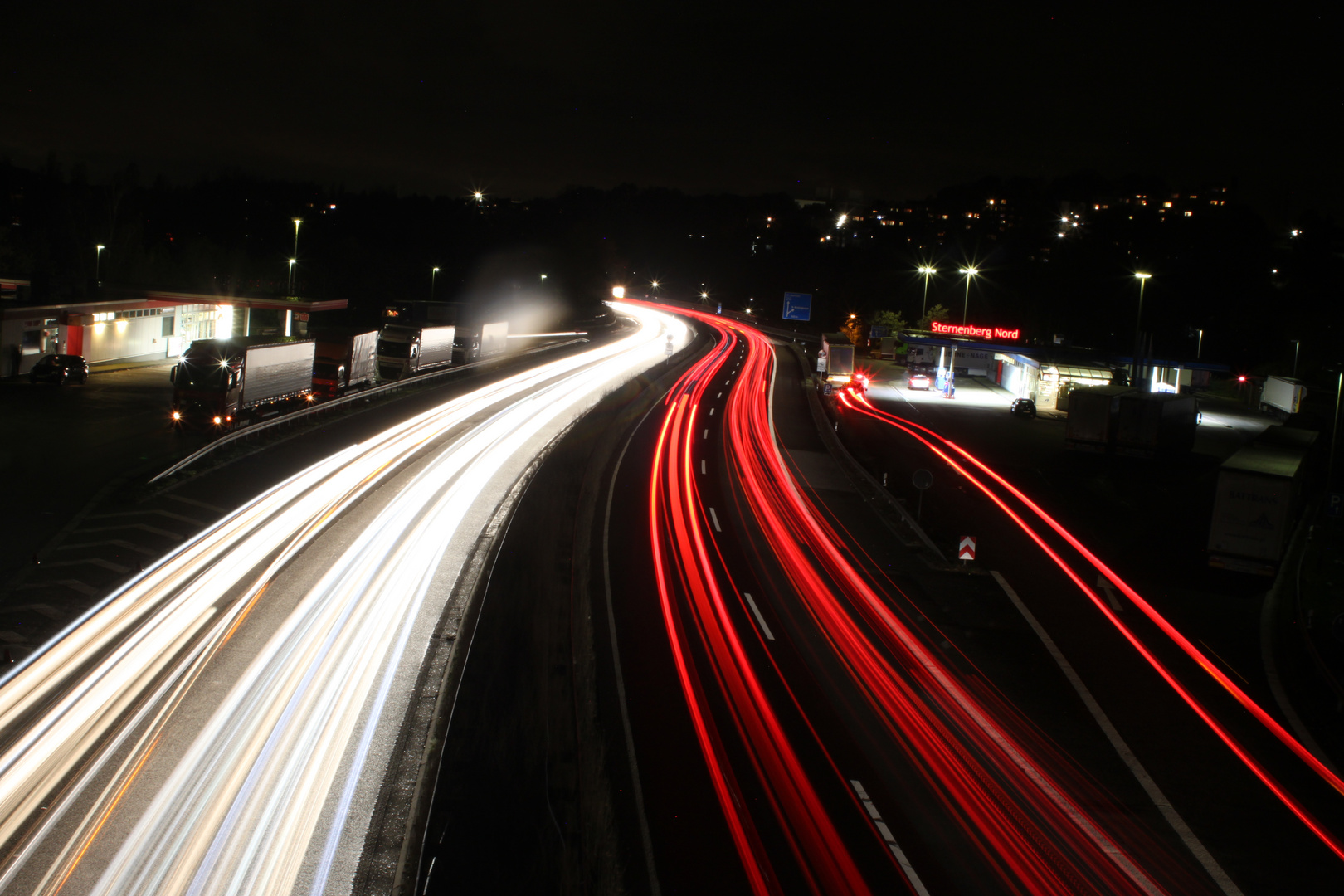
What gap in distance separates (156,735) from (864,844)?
8.06 m

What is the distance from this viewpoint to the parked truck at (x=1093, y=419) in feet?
111

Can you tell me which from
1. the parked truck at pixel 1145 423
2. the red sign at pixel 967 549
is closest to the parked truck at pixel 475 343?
the parked truck at pixel 1145 423

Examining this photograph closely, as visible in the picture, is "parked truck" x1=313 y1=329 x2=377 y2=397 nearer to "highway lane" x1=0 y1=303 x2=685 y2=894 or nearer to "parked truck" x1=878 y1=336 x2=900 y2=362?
"highway lane" x1=0 y1=303 x2=685 y2=894

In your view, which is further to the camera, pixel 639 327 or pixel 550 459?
pixel 639 327

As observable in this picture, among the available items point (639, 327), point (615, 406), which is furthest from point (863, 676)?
point (639, 327)

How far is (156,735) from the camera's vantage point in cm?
989

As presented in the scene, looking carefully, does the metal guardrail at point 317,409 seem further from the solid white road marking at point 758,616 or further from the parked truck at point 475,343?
the solid white road marking at point 758,616

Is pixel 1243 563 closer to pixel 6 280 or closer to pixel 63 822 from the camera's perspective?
pixel 63 822

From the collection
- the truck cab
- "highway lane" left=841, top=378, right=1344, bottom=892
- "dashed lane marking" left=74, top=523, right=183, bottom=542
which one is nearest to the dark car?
the truck cab

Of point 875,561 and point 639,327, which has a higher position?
point 639,327

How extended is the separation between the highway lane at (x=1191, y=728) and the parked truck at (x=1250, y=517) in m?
1.48

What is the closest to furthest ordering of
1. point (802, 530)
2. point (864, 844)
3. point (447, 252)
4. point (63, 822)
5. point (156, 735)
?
point (63, 822), point (864, 844), point (156, 735), point (802, 530), point (447, 252)

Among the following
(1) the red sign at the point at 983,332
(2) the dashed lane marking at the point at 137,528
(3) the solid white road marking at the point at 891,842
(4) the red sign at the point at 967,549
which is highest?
(1) the red sign at the point at 983,332

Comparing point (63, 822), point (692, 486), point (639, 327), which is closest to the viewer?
point (63, 822)
